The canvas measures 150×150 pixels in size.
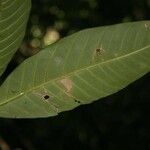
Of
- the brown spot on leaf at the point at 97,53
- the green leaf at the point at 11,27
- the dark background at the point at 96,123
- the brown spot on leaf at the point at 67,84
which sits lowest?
the dark background at the point at 96,123

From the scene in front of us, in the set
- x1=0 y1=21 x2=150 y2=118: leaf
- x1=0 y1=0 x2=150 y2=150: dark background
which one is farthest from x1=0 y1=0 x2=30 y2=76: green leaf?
x1=0 y1=0 x2=150 y2=150: dark background

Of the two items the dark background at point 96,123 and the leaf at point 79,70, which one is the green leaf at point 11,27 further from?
the dark background at point 96,123

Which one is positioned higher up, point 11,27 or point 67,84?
point 11,27

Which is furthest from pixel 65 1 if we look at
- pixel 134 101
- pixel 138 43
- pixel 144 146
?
pixel 138 43

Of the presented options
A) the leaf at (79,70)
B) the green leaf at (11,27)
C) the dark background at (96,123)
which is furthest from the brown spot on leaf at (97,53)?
the dark background at (96,123)

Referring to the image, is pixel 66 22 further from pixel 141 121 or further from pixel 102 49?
pixel 102 49

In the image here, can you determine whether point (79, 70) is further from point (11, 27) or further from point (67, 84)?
point (11, 27)

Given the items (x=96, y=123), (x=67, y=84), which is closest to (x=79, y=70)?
(x=67, y=84)

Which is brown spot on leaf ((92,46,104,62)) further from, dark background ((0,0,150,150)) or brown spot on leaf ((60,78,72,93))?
dark background ((0,0,150,150))
